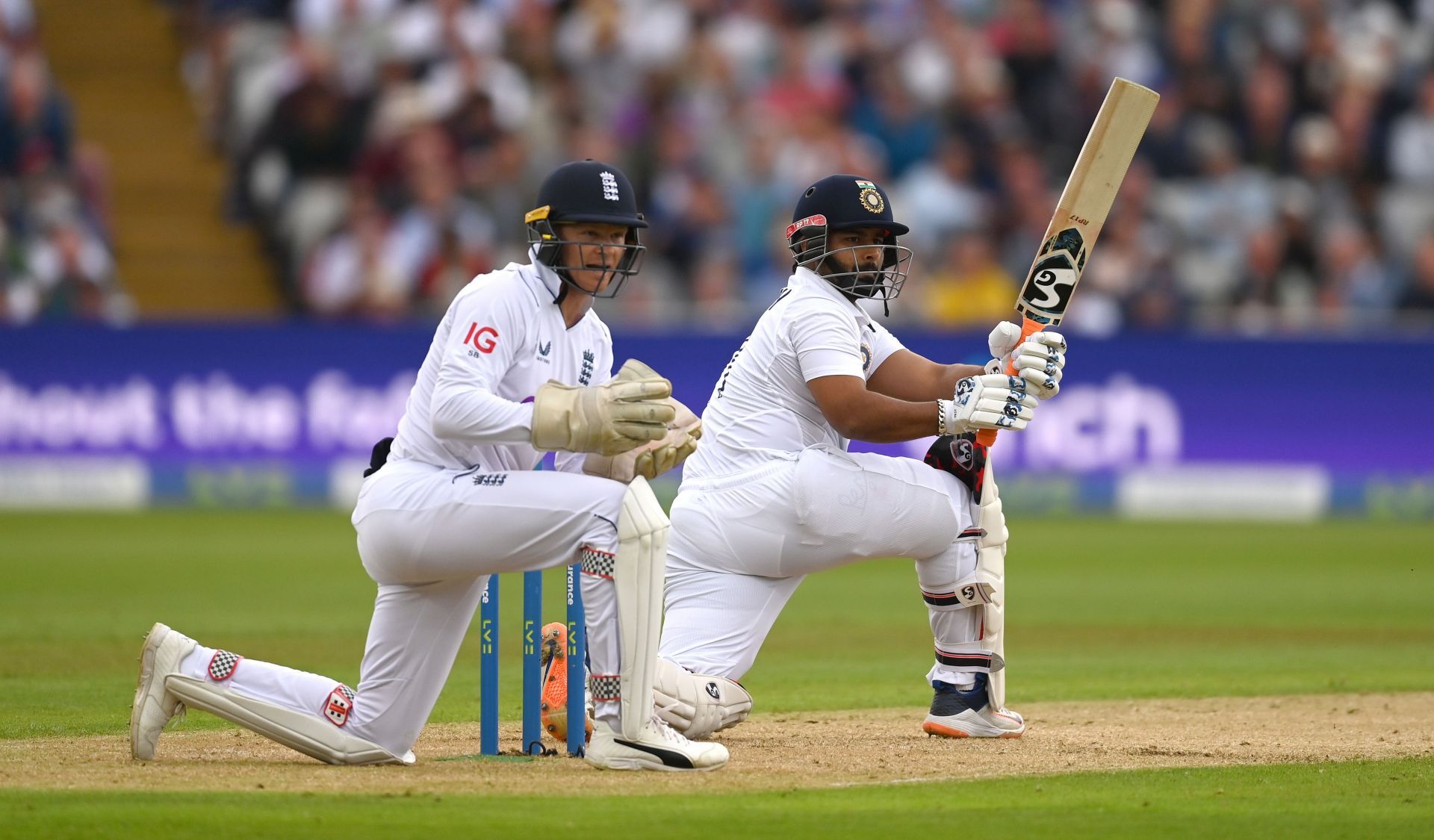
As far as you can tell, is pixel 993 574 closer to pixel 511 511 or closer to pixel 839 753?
pixel 839 753

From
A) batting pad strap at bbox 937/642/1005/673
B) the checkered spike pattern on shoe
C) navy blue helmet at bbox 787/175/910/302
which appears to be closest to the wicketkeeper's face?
navy blue helmet at bbox 787/175/910/302

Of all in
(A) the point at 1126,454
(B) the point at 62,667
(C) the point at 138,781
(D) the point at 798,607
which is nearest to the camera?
(C) the point at 138,781

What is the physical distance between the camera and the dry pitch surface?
5.68 meters

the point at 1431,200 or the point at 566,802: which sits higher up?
the point at 1431,200

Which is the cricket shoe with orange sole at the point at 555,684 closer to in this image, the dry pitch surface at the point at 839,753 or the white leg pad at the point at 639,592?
the dry pitch surface at the point at 839,753

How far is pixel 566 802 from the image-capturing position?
5.26 metres

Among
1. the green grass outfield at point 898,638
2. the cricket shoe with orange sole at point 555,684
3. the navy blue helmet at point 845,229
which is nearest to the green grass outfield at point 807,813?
the green grass outfield at point 898,638

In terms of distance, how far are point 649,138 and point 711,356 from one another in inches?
118

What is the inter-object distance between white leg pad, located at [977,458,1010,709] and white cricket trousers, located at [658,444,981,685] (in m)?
0.10

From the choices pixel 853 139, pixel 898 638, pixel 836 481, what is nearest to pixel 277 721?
pixel 836 481

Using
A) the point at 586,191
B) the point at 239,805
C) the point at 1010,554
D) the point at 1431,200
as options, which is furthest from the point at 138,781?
the point at 1431,200

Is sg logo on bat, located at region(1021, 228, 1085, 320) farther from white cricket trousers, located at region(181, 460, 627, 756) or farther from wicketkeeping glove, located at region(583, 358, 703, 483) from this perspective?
white cricket trousers, located at region(181, 460, 627, 756)

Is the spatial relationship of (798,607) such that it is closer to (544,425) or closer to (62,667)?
(62,667)

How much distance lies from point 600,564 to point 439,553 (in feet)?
1.57
